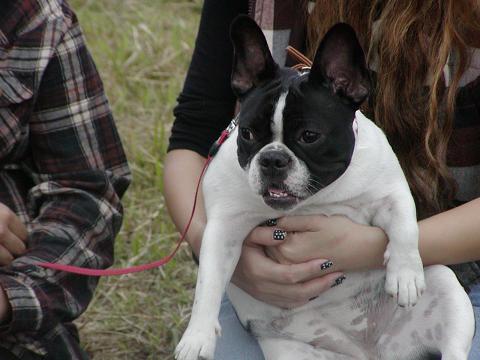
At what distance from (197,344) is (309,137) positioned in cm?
39

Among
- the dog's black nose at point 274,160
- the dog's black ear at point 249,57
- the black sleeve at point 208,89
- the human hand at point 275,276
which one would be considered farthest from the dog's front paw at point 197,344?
the black sleeve at point 208,89

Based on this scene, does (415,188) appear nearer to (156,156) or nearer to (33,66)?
(33,66)

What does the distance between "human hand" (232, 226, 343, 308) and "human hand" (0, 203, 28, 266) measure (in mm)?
432

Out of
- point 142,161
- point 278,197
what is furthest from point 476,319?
point 142,161

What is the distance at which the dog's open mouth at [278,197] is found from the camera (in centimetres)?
159

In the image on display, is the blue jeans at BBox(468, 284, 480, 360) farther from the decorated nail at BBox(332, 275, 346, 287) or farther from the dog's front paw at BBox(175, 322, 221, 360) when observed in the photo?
the dog's front paw at BBox(175, 322, 221, 360)

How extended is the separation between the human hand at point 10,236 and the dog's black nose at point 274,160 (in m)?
0.56

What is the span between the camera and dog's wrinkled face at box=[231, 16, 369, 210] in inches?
61.9

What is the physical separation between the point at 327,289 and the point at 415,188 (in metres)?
0.25

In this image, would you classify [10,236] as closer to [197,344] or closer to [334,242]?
[197,344]

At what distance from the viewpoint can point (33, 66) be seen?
1922 millimetres

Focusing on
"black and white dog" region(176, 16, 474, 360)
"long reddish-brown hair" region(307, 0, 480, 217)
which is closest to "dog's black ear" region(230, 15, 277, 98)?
"black and white dog" region(176, 16, 474, 360)

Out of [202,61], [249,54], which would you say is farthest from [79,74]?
[249,54]

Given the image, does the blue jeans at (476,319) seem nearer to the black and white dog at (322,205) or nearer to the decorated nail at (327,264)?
the black and white dog at (322,205)
